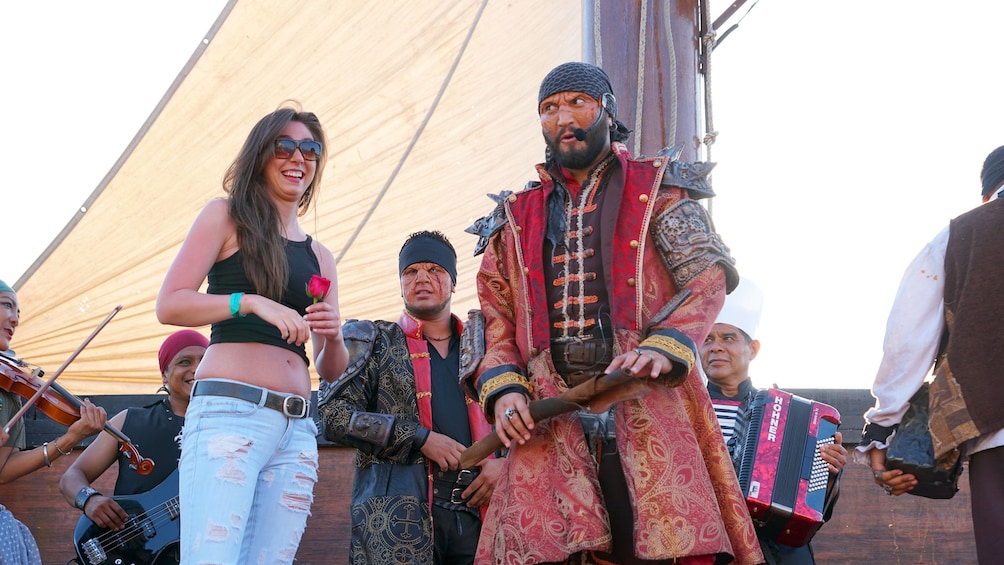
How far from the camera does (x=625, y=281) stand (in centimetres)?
266

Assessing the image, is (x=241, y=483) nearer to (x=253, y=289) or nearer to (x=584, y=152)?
(x=253, y=289)

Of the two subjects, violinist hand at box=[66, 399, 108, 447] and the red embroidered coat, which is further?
violinist hand at box=[66, 399, 108, 447]

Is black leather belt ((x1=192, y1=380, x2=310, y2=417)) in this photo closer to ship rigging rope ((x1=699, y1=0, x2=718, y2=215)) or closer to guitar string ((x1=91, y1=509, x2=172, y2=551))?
guitar string ((x1=91, y1=509, x2=172, y2=551))

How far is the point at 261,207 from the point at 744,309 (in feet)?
7.38

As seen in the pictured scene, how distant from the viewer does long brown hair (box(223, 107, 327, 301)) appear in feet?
9.21

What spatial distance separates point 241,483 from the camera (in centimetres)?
257

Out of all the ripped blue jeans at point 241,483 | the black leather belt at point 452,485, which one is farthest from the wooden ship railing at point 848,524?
the ripped blue jeans at point 241,483

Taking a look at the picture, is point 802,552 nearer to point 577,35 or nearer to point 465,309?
point 465,309

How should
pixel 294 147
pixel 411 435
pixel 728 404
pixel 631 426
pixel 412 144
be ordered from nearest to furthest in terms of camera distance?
pixel 631 426 → pixel 294 147 → pixel 411 435 → pixel 728 404 → pixel 412 144

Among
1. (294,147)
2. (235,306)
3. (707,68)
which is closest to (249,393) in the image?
(235,306)

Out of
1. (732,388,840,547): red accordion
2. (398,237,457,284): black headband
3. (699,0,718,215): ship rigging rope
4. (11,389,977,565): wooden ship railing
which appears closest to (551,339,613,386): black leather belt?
(732,388,840,547): red accordion

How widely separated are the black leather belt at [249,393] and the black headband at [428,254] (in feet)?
4.32

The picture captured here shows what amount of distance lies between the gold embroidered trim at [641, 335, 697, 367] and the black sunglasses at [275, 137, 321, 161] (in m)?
1.18

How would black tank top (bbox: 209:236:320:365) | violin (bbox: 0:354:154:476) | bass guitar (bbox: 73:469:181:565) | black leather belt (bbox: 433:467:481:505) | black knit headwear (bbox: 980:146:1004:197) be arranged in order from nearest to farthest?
black tank top (bbox: 209:236:320:365) < black knit headwear (bbox: 980:146:1004:197) < black leather belt (bbox: 433:467:481:505) < bass guitar (bbox: 73:469:181:565) < violin (bbox: 0:354:154:476)
